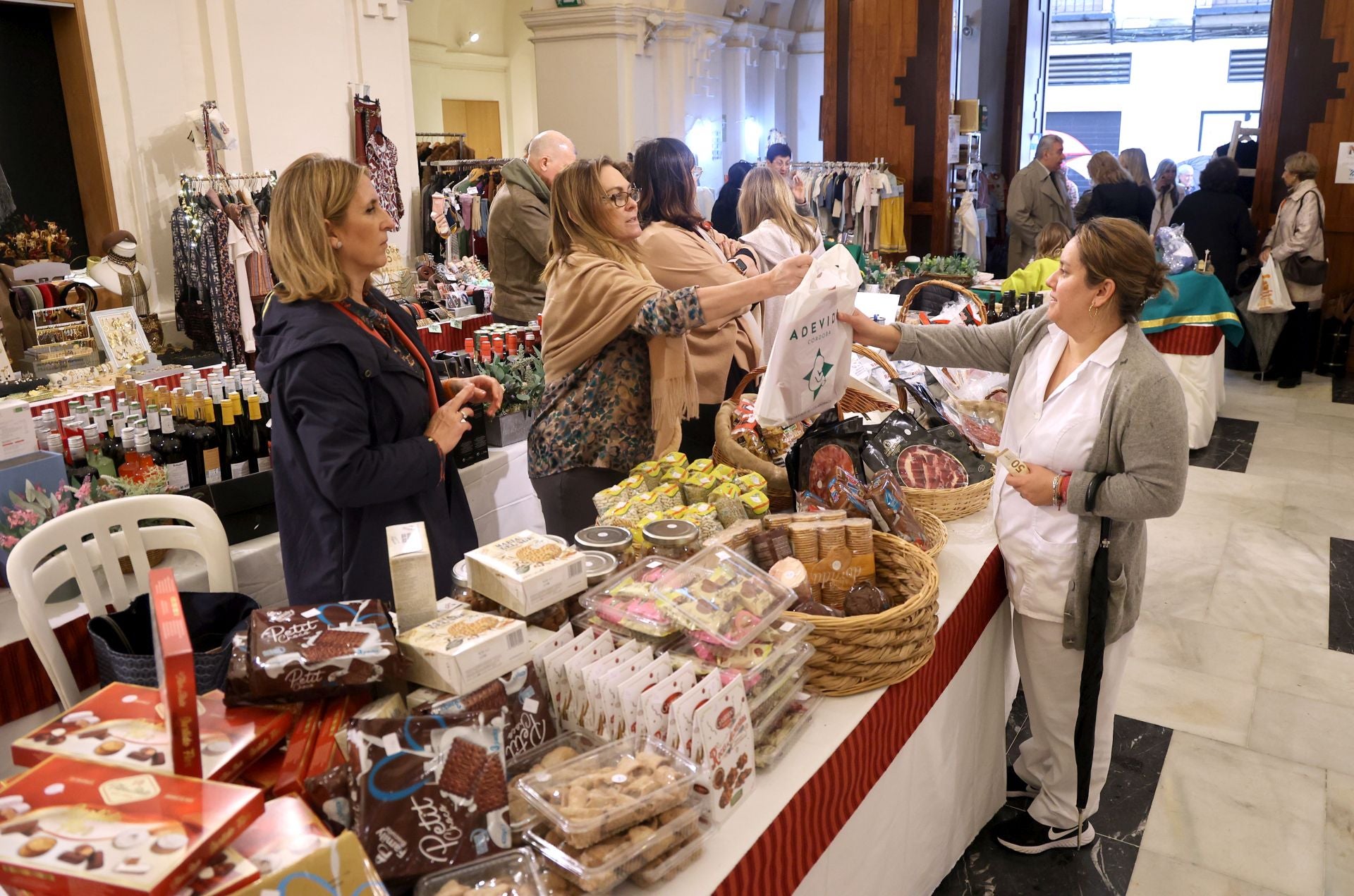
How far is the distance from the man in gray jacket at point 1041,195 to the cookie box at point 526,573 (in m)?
8.31

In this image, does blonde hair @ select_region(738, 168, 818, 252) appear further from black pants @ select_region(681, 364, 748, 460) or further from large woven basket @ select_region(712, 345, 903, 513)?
large woven basket @ select_region(712, 345, 903, 513)

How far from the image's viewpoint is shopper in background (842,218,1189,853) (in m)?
2.15

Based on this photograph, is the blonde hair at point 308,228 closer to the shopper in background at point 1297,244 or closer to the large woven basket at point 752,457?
the large woven basket at point 752,457

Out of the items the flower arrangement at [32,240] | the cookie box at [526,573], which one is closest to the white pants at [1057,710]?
the cookie box at [526,573]

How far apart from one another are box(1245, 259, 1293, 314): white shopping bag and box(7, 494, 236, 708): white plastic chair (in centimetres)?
780

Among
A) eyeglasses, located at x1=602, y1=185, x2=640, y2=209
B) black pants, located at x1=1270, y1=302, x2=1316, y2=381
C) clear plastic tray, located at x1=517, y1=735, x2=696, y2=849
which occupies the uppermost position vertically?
eyeglasses, located at x1=602, y1=185, x2=640, y2=209

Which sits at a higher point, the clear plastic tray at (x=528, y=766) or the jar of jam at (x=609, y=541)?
the jar of jam at (x=609, y=541)

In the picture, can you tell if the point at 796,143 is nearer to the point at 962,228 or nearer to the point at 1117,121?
the point at 962,228

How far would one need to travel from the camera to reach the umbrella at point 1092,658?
7.43ft

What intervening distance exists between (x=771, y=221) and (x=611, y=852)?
4042mm

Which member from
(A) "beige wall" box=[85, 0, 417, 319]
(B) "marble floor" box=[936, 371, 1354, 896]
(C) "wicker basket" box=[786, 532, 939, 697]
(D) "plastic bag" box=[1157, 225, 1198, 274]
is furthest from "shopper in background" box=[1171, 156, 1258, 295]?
(C) "wicker basket" box=[786, 532, 939, 697]

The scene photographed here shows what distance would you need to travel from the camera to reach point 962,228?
9.52 meters

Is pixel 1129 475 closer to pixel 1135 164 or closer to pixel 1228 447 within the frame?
pixel 1228 447

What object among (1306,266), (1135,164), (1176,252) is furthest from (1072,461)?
(1135,164)
